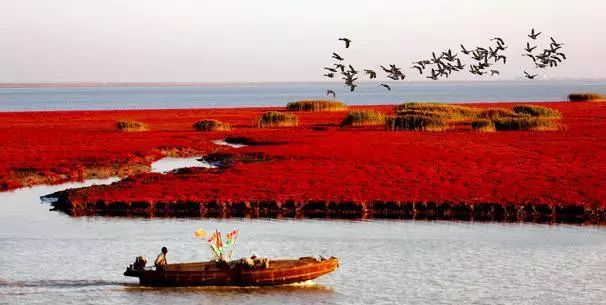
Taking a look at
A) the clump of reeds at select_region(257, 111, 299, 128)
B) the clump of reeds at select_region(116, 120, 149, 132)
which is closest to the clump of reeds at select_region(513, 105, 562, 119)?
the clump of reeds at select_region(257, 111, 299, 128)

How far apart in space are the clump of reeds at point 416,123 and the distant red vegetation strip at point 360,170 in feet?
6.11

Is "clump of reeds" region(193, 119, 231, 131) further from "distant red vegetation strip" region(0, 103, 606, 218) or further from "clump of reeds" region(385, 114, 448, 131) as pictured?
"clump of reeds" region(385, 114, 448, 131)

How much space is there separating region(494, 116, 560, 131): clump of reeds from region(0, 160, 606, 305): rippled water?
1953 inches

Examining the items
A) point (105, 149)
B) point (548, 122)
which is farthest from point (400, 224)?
point (548, 122)

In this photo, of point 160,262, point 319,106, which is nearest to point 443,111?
point 319,106

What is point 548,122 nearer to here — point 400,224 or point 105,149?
point 105,149

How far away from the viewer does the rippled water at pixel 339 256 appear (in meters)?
31.0

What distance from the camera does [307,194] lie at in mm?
49312

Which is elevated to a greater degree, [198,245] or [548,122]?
[548,122]

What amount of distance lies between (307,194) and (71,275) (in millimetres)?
18009

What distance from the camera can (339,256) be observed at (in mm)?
36781

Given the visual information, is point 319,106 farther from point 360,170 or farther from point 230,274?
point 230,274

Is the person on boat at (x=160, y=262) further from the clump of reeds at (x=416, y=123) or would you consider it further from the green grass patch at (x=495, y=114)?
the green grass patch at (x=495, y=114)

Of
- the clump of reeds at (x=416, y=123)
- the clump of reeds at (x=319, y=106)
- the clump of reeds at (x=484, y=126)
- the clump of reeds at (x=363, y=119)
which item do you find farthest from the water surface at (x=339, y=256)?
the clump of reeds at (x=319, y=106)
